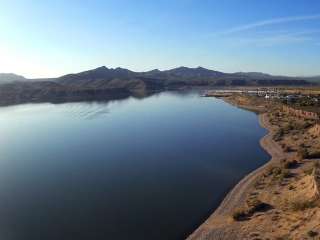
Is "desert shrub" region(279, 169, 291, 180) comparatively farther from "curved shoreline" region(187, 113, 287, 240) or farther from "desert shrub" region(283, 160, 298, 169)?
"curved shoreline" region(187, 113, 287, 240)

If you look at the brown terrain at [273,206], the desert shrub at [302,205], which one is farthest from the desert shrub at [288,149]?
the desert shrub at [302,205]

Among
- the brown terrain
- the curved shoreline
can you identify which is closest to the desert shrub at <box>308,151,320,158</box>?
the brown terrain

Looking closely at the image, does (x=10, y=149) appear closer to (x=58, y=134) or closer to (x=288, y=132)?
(x=58, y=134)

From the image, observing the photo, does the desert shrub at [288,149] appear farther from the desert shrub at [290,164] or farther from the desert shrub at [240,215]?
the desert shrub at [240,215]

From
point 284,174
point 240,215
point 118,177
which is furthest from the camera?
point 118,177

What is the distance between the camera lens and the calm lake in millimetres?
24625

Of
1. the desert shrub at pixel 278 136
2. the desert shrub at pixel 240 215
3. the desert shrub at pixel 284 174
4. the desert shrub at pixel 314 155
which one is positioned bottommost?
the desert shrub at pixel 240 215

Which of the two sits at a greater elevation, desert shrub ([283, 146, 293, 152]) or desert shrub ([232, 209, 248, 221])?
desert shrub ([283, 146, 293, 152])

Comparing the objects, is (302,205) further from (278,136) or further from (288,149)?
(278,136)

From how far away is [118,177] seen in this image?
35.1m

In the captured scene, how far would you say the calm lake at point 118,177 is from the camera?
24.6 meters

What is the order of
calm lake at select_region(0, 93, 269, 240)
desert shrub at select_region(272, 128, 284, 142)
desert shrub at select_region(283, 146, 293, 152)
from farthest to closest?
1. desert shrub at select_region(272, 128, 284, 142)
2. desert shrub at select_region(283, 146, 293, 152)
3. calm lake at select_region(0, 93, 269, 240)

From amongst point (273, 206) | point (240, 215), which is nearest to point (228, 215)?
point (240, 215)

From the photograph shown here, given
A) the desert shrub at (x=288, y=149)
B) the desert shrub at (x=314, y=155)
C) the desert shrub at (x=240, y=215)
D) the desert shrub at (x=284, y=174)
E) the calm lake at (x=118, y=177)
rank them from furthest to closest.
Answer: the desert shrub at (x=288, y=149), the desert shrub at (x=314, y=155), the desert shrub at (x=284, y=174), the calm lake at (x=118, y=177), the desert shrub at (x=240, y=215)
